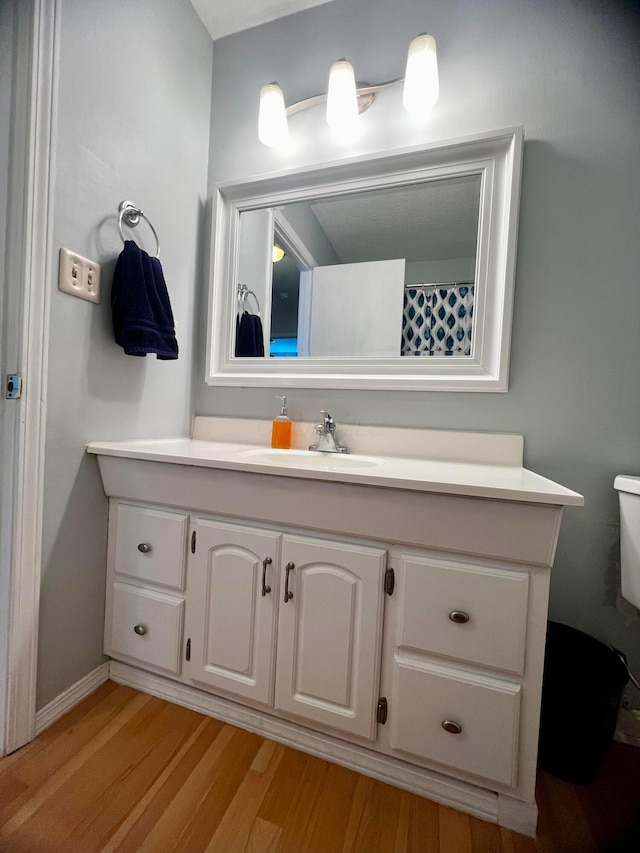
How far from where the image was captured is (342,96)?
3.96 feet

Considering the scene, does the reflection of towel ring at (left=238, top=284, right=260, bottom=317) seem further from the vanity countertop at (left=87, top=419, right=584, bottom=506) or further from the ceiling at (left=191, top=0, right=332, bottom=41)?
the ceiling at (left=191, top=0, right=332, bottom=41)

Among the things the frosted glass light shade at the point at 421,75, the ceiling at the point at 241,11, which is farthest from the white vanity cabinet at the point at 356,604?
the ceiling at the point at 241,11

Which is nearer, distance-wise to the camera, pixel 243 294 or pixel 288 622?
pixel 288 622

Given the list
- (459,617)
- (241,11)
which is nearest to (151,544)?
(459,617)

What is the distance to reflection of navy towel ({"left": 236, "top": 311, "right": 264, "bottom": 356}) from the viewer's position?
143cm

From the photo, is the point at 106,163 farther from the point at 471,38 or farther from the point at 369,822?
the point at 369,822

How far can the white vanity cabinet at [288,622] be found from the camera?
A: 2.81 feet

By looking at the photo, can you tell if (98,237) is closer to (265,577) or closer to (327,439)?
(327,439)

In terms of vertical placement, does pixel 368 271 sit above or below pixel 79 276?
above

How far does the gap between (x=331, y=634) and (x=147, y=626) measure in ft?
1.90

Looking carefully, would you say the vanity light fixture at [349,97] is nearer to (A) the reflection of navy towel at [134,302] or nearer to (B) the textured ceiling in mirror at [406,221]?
(B) the textured ceiling in mirror at [406,221]

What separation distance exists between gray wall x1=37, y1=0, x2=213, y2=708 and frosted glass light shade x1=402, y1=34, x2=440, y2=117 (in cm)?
81

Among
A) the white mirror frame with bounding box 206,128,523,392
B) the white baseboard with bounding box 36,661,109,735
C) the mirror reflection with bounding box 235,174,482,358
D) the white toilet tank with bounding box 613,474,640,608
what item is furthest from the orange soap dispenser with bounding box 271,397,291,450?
the white toilet tank with bounding box 613,474,640,608

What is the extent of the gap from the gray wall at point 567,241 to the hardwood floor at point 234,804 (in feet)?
1.45
